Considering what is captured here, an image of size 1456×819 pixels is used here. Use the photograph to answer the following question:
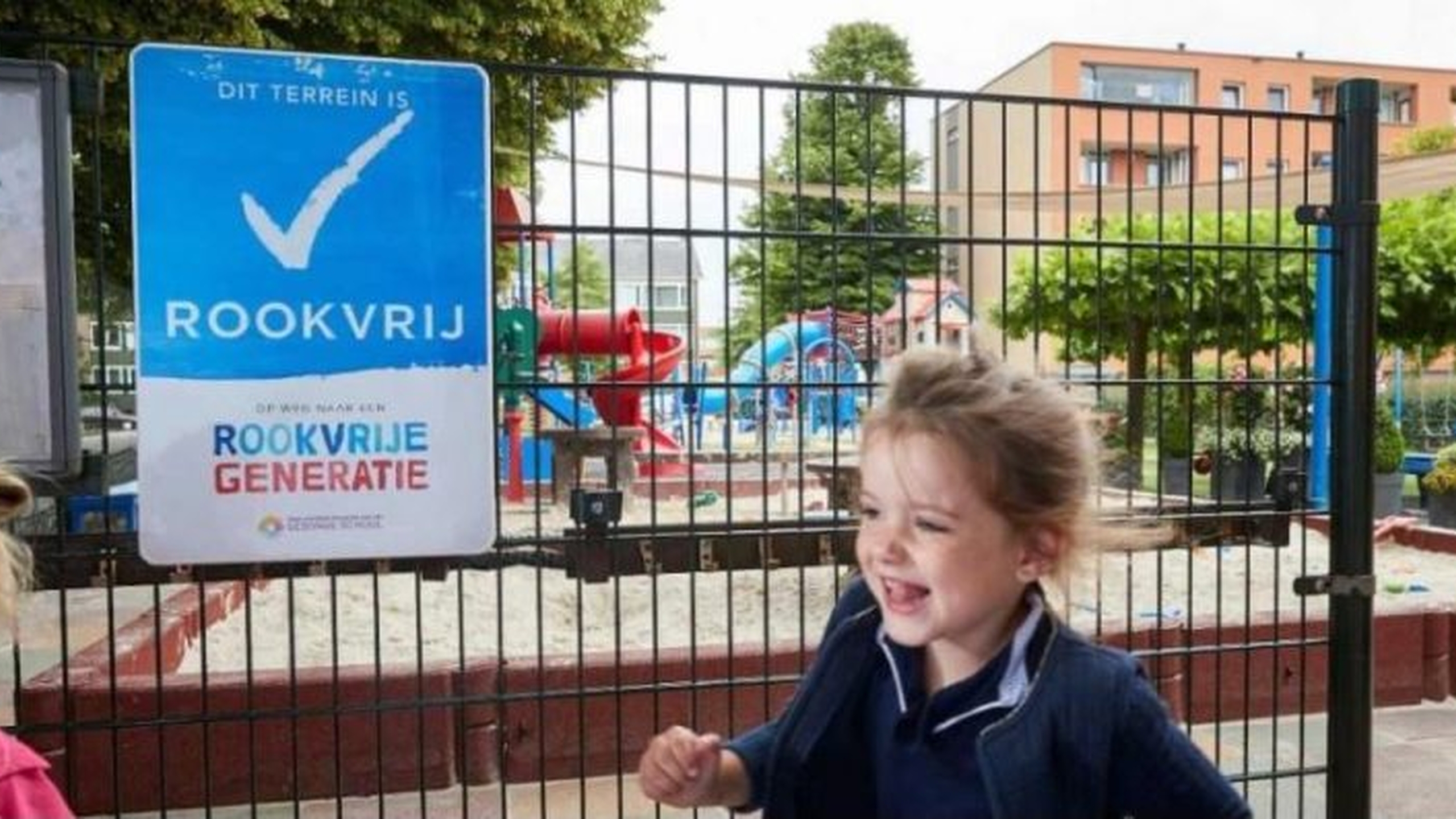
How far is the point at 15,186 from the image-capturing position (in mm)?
2256

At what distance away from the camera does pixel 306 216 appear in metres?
2.41

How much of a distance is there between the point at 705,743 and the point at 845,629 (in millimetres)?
238

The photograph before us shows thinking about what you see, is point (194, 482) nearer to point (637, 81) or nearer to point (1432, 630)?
point (637, 81)

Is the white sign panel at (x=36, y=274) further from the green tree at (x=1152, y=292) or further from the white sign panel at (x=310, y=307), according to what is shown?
the green tree at (x=1152, y=292)

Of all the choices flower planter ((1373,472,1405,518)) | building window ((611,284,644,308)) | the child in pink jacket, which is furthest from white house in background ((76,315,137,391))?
flower planter ((1373,472,1405,518))

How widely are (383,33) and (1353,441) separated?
315 inches

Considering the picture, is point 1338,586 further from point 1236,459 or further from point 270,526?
point 1236,459

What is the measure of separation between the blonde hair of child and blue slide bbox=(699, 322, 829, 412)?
37.8 inches

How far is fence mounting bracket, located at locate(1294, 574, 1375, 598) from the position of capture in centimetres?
310

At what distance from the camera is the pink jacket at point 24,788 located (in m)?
1.41

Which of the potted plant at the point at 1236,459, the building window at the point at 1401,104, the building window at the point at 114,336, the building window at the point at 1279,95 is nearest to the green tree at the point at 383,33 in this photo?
the building window at the point at 114,336

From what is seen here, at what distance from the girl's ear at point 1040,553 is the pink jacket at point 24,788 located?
1176 mm

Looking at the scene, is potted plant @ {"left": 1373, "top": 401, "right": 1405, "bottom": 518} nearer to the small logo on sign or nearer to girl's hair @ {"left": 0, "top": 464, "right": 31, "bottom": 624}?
the small logo on sign

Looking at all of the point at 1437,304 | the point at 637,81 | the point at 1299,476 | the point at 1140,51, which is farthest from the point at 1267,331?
the point at 1140,51
